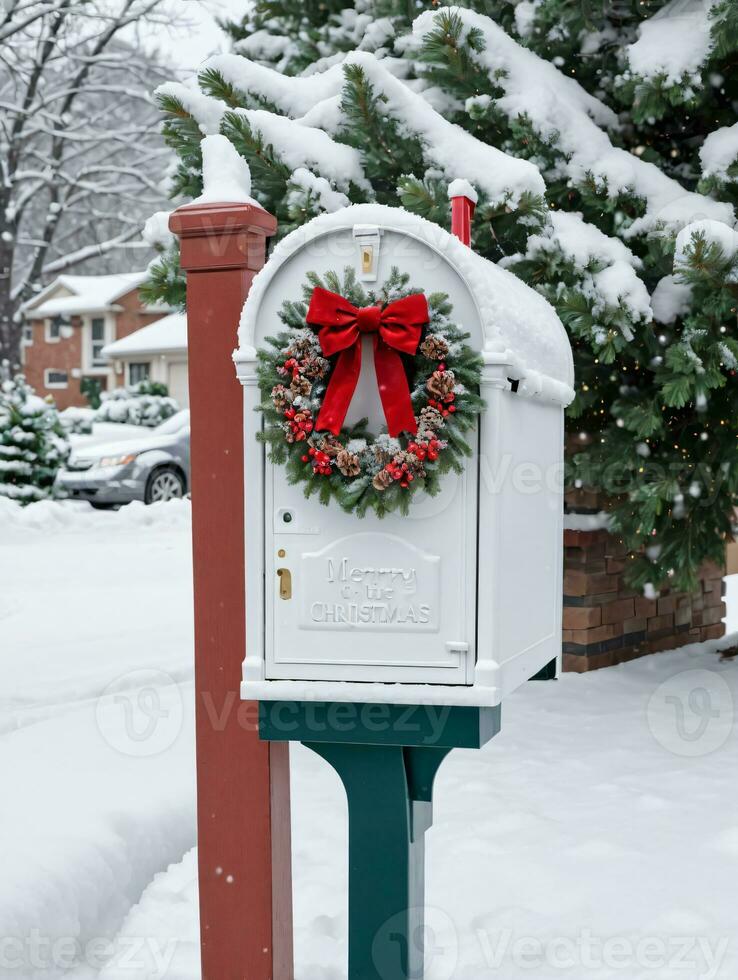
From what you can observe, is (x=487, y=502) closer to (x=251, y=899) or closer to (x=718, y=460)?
(x=251, y=899)

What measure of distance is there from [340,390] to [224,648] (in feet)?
2.50

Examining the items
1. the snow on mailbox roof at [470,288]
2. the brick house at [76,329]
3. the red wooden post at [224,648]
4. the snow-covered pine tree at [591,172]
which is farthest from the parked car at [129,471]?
the brick house at [76,329]

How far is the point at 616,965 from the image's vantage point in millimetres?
2850

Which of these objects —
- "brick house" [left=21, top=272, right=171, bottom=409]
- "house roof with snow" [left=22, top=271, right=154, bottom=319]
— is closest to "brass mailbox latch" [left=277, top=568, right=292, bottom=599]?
"brick house" [left=21, top=272, right=171, bottom=409]

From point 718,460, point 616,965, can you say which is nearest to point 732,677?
point 718,460

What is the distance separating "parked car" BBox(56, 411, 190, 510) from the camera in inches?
499

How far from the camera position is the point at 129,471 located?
41.7 ft

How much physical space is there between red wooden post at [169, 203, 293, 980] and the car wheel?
10.4 m

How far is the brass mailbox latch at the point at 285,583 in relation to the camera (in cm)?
227

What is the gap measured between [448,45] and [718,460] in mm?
2002

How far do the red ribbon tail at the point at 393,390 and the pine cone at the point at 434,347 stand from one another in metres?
0.06

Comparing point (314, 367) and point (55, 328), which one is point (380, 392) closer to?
point (314, 367)

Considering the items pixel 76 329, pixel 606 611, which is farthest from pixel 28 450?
pixel 76 329

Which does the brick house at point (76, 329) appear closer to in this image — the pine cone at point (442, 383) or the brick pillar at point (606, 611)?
the brick pillar at point (606, 611)
